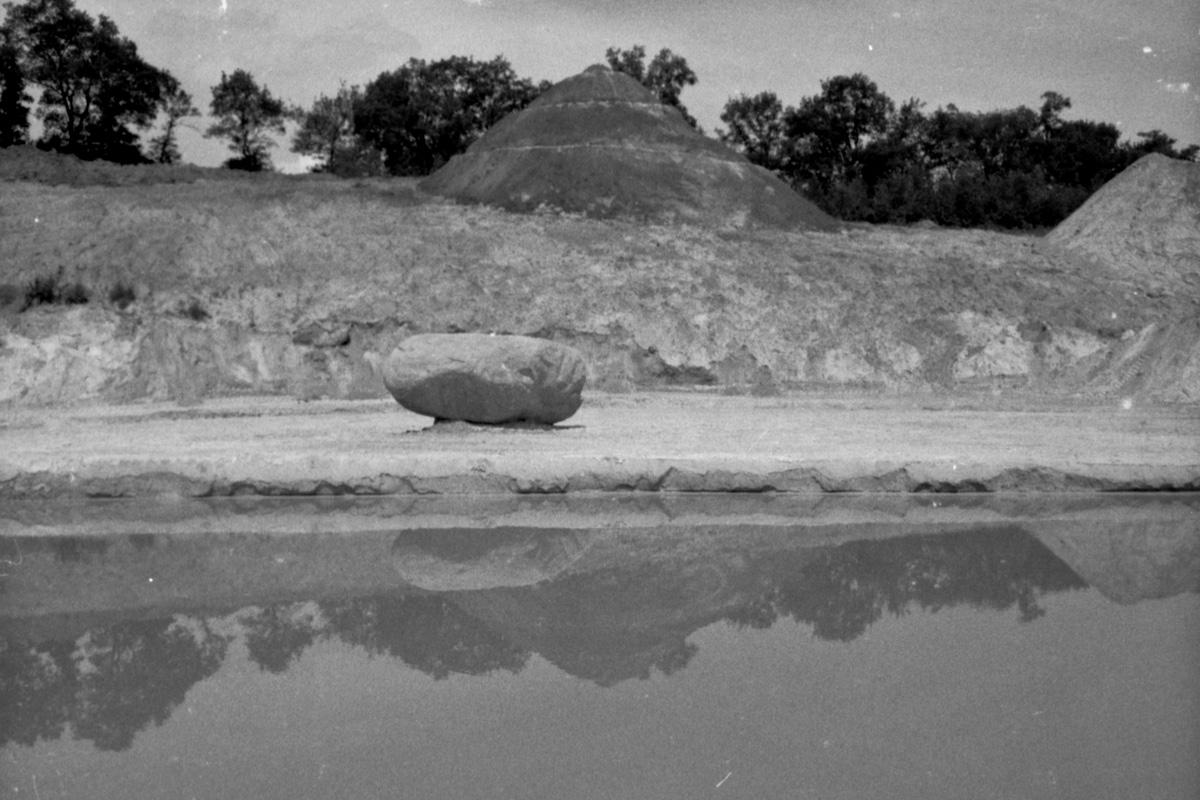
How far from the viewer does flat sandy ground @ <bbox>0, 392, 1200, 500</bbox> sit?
11.4 metres

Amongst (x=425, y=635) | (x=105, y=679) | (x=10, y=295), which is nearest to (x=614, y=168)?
(x=10, y=295)

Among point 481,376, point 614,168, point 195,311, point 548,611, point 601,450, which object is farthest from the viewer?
point 614,168

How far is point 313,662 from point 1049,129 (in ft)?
154

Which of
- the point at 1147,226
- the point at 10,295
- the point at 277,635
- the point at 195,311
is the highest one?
the point at 1147,226

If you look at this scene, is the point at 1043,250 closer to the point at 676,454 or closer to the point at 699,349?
the point at 699,349

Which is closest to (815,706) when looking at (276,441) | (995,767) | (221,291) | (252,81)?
(995,767)

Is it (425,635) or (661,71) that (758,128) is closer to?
(661,71)

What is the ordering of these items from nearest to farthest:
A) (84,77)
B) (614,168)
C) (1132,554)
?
(1132,554) < (614,168) < (84,77)

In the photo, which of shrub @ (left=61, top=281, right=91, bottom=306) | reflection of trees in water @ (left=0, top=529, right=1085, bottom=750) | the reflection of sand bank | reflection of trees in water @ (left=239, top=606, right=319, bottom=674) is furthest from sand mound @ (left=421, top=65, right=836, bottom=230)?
reflection of trees in water @ (left=239, top=606, right=319, bottom=674)

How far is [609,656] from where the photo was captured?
6.25 m

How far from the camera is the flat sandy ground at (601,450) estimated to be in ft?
37.3

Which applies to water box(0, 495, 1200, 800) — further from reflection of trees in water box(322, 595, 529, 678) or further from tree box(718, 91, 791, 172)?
tree box(718, 91, 791, 172)

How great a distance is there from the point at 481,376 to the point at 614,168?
709 inches

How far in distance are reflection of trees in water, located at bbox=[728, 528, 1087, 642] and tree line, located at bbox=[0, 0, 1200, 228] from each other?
3257 cm
